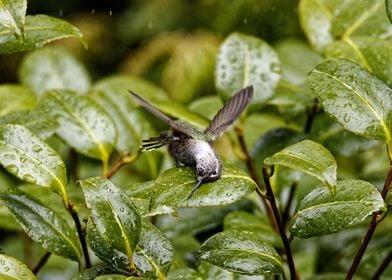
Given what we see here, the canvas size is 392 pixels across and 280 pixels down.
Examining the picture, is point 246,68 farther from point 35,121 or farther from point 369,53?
point 35,121

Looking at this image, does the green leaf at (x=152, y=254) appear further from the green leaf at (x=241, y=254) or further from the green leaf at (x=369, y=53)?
the green leaf at (x=369, y=53)

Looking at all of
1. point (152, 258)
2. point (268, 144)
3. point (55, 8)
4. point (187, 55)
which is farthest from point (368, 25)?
point (55, 8)

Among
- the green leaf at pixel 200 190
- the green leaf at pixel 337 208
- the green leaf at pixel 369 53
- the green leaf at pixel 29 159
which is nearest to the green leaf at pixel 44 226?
the green leaf at pixel 29 159

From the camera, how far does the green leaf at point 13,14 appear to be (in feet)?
2.94

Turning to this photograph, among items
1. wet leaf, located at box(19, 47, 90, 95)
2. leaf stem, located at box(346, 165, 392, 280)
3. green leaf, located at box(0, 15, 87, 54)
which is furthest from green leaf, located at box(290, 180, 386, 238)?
wet leaf, located at box(19, 47, 90, 95)

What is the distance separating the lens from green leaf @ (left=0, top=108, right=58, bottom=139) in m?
1.12

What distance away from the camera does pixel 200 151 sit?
3.33 feet

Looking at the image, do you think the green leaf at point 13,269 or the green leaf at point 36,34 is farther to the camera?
the green leaf at point 36,34

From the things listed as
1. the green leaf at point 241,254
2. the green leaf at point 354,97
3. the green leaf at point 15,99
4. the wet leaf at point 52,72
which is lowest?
the wet leaf at point 52,72

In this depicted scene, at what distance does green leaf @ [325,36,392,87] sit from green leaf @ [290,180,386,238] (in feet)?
0.91

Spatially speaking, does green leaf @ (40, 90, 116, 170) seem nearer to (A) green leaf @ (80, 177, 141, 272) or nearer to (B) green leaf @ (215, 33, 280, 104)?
(B) green leaf @ (215, 33, 280, 104)

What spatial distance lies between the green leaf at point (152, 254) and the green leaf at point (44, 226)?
17 cm

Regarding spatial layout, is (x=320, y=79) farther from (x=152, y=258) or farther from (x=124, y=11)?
(x=124, y=11)

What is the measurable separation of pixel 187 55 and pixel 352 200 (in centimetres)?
228
